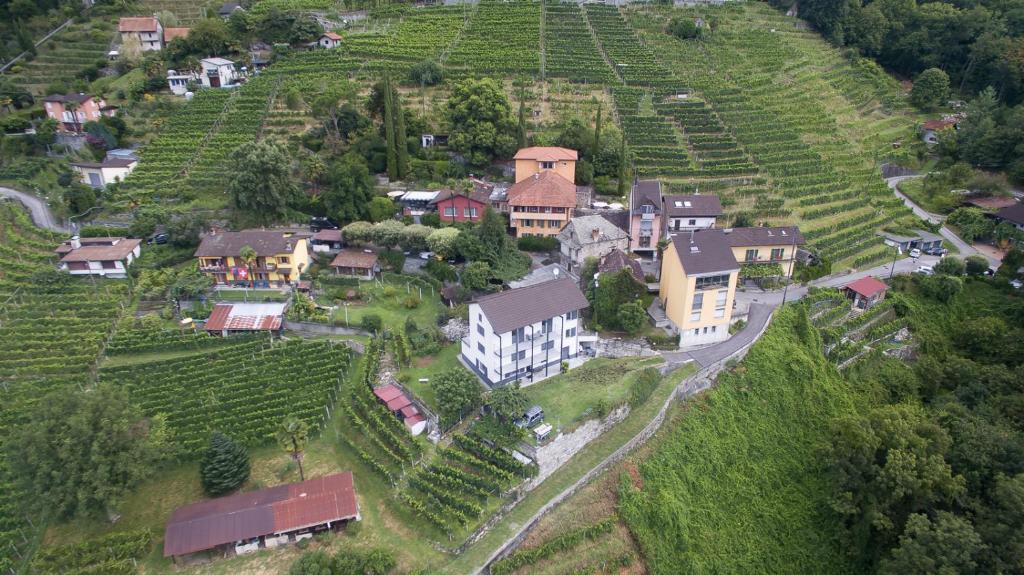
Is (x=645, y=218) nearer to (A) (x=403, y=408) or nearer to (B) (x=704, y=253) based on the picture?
(B) (x=704, y=253)

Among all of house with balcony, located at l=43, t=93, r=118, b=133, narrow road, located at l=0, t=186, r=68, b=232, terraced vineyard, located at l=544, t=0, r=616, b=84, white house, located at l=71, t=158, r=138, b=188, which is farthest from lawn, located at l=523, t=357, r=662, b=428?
house with balcony, located at l=43, t=93, r=118, b=133

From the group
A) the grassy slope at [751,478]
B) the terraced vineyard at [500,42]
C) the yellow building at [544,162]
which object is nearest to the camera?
the grassy slope at [751,478]

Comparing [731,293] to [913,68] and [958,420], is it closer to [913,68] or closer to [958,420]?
[958,420]

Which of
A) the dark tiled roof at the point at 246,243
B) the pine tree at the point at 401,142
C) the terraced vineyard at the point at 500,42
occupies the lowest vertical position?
the dark tiled roof at the point at 246,243

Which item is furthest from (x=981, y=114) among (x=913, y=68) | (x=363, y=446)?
(x=363, y=446)

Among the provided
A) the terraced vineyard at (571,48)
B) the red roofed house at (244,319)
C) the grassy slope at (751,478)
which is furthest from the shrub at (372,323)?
the terraced vineyard at (571,48)

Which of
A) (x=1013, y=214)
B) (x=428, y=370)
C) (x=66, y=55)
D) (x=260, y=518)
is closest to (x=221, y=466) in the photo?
(x=260, y=518)

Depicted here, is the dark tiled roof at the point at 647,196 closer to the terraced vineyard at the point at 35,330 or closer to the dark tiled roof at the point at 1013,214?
the dark tiled roof at the point at 1013,214
